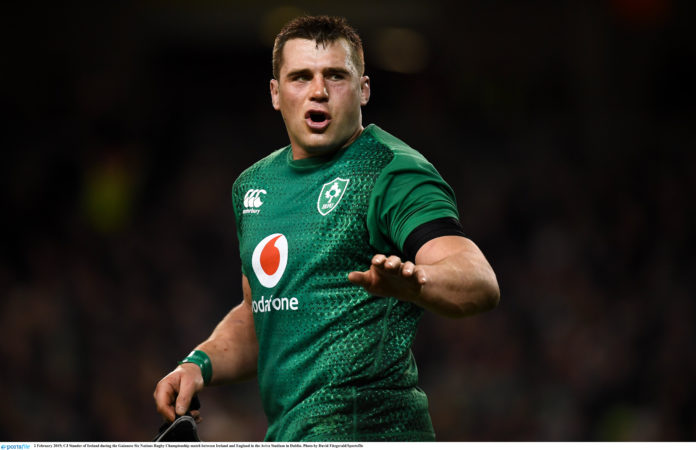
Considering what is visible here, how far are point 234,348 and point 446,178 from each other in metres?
8.13

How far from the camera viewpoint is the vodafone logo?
9.48 feet

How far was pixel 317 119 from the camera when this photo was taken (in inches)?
118

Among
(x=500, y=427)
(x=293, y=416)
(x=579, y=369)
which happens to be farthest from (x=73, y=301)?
(x=293, y=416)

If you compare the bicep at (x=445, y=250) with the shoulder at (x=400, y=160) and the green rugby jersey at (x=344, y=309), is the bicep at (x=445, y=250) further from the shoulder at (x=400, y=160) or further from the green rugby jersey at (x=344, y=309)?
the shoulder at (x=400, y=160)

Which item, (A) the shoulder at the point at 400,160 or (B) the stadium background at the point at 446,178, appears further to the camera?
(B) the stadium background at the point at 446,178

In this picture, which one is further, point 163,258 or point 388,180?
point 163,258

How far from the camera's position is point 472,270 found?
7.72ft

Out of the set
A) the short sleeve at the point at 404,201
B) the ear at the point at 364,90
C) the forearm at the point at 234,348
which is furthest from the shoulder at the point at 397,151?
the forearm at the point at 234,348

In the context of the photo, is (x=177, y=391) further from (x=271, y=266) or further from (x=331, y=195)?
(x=331, y=195)

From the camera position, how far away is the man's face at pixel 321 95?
→ 2.94 meters

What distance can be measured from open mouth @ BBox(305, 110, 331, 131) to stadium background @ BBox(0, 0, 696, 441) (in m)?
5.80

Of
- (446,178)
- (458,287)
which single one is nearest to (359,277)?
(458,287)

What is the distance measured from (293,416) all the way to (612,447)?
3.25 feet

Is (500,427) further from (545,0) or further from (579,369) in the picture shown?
(545,0)
